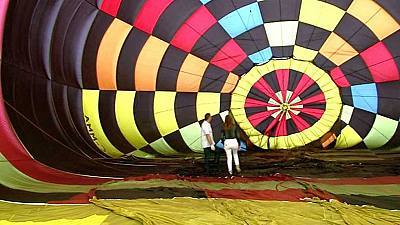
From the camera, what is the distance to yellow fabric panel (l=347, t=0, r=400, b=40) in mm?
4746

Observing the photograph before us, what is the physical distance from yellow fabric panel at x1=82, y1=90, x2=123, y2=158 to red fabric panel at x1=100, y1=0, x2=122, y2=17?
778 mm

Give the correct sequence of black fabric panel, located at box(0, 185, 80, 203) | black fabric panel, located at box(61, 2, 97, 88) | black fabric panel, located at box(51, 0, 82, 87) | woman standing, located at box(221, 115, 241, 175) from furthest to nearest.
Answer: black fabric panel, located at box(61, 2, 97, 88) < black fabric panel, located at box(51, 0, 82, 87) < woman standing, located at box(221, 115, 241, 175) < black fabric panel, located at box(0, 185, 80, 203)

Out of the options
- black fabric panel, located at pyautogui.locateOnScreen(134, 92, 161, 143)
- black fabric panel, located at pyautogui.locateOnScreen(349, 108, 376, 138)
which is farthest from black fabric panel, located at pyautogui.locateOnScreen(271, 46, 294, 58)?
black fabric panel, located at pyautogui.locateOnScreen(134, 92, 161, 143)

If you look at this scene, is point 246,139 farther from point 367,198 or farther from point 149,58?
point 367,198

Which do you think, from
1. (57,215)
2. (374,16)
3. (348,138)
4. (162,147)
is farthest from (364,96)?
(57,215)

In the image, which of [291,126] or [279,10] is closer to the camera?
[279,10]

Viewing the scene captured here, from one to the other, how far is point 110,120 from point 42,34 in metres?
1.13

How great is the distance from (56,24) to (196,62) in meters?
1.36

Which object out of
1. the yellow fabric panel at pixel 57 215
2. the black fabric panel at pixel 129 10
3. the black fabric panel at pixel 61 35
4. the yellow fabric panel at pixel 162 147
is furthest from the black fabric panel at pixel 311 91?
the yellow fabric panel at pixel 57 215

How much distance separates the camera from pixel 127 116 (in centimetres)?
504

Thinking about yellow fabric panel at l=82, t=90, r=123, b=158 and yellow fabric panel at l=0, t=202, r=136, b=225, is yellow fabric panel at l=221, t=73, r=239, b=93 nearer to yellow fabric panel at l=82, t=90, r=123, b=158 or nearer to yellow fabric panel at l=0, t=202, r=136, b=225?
yellow fabric panel at l=82, t=90, r=123, b=158

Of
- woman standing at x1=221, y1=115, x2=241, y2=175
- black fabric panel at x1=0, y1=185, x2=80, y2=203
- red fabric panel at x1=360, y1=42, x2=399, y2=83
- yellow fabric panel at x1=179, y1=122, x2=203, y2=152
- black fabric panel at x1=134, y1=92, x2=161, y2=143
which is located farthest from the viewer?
yellow fabric panel at x1=179, y1=122, x2=203, y2=152

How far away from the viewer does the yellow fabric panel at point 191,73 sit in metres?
5.01

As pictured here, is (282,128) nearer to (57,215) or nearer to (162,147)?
(162,147)
